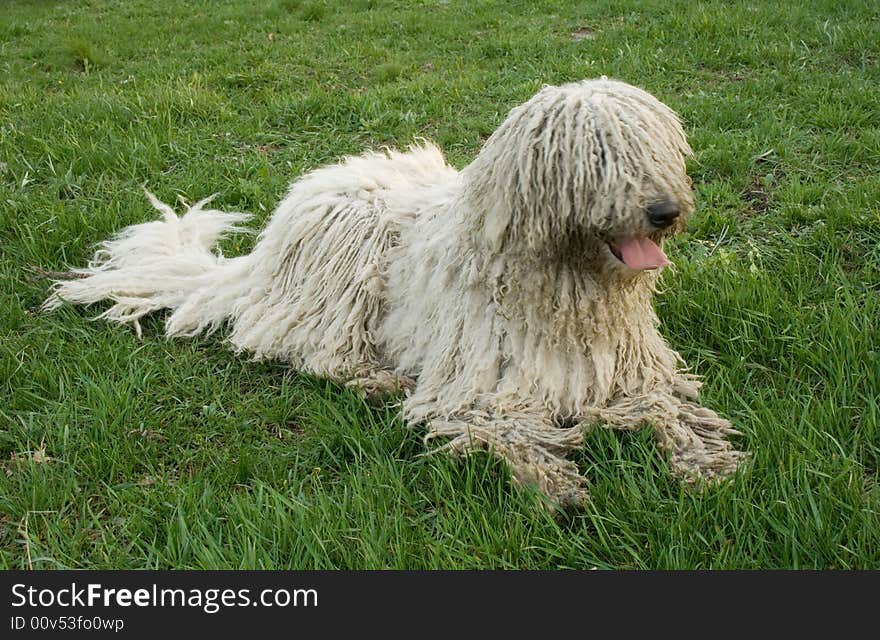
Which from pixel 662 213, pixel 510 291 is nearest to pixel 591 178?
pixel 662 213

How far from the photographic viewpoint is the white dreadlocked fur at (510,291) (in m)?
2.64

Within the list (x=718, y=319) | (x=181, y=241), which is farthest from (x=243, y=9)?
(x=718, y=319)

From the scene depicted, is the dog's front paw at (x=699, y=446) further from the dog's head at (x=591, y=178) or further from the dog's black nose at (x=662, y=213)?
the dog's black nose at (x=662, y=213)

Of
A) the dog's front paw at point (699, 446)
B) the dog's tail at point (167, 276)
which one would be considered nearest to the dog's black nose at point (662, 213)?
the dog's front paw at point (699, 446)

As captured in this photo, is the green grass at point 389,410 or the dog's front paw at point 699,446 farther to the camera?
the dog's front paw at point 699,446

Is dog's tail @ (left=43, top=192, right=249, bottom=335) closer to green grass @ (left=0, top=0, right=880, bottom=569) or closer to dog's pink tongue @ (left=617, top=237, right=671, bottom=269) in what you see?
green grass @ (left=0, top=0, right=880, bottom=569)

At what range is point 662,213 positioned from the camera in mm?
2539

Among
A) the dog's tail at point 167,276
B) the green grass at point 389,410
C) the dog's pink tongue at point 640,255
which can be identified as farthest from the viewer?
the dog's tail at point 167,276

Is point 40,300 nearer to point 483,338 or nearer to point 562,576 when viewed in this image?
point 483,338

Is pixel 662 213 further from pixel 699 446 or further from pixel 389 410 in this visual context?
pixel 389 410

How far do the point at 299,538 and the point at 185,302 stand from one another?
1978 millimetres

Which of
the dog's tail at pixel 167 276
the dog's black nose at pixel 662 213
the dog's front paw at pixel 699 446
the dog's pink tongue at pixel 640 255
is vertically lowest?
the dog's front paw at pixel 699 446

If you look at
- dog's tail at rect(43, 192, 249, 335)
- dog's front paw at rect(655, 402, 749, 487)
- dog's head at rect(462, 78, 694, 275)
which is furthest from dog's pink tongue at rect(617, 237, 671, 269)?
dog's tail at rect(43, 192, 249, 335)

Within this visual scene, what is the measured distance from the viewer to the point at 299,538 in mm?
2490
